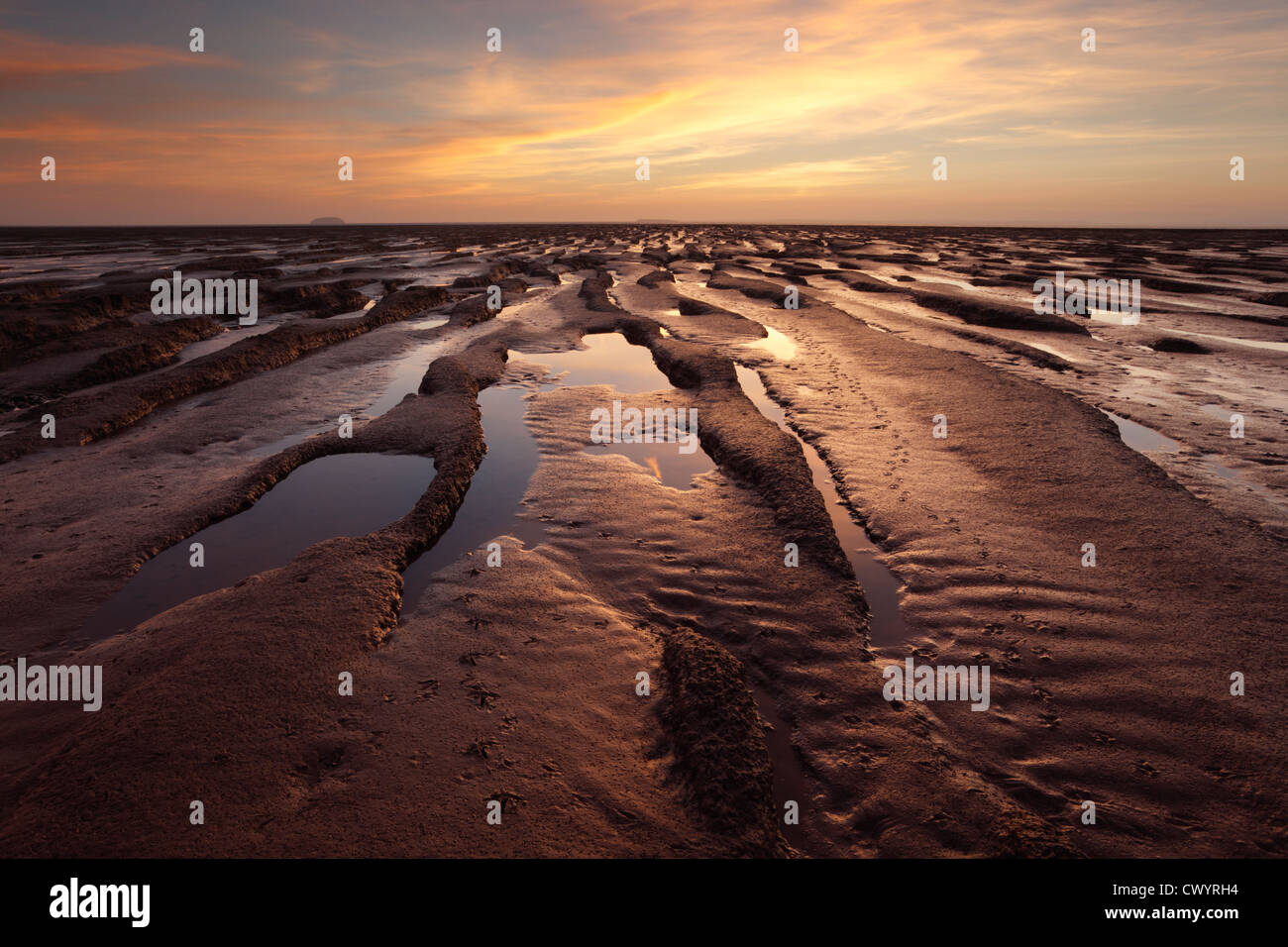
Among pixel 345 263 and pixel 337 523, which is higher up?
pixel 345 263

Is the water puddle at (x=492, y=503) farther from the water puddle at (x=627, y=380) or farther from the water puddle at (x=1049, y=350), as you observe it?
the water puddle at (x=1049, y=350)

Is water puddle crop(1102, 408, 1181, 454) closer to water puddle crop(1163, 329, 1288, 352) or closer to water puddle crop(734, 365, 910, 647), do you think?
water puddle crop(734, 365, 910, 647)

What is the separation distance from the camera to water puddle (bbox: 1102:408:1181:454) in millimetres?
9170

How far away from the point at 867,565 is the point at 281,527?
7.08 meters

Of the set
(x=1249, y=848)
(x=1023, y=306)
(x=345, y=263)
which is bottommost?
(x=1249, y=848)

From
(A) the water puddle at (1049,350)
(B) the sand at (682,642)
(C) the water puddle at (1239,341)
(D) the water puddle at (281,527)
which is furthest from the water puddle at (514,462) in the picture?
(C) the water puddle at (1239,341)

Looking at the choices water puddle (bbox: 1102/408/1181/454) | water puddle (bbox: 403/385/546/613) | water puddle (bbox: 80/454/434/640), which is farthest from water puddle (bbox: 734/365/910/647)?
water puddle (bbox: 80/454/434/640)

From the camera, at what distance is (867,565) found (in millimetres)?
6359

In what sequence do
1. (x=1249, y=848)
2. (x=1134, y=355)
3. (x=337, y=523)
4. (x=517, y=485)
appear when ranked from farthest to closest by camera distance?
(x=1134, y=355), (x=517, y=485), (x=337, y=523), (x=1249, y=848)

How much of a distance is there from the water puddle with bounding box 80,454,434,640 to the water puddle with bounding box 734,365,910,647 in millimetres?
5681

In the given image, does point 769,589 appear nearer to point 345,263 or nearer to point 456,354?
point 456,354

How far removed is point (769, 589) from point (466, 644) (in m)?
3.00

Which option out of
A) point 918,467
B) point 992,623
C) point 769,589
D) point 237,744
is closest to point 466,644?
point 237,744

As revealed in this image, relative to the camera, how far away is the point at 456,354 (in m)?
15.7
